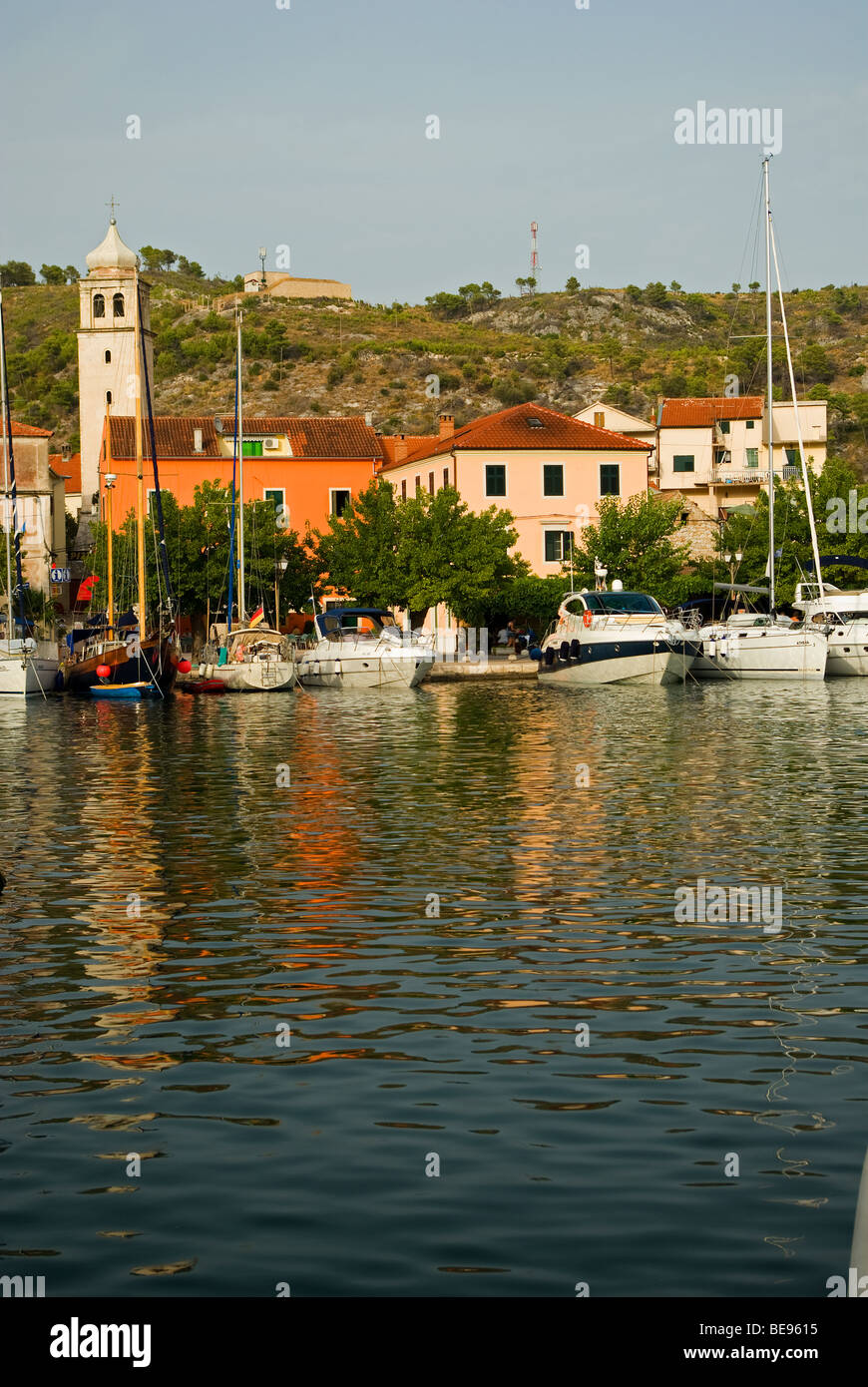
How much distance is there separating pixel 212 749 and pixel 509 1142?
73.8 ft

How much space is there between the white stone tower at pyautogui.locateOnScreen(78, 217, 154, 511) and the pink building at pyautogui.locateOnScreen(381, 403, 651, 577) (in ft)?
117

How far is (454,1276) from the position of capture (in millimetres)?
6348

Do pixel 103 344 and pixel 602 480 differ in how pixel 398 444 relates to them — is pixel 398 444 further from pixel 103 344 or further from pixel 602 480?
pixel 103 344

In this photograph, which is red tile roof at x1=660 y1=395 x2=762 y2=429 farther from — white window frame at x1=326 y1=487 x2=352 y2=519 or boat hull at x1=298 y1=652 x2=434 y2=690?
boat hull at x1=298 y1=652 x2=434 y2=690

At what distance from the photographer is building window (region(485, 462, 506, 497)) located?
245 feet

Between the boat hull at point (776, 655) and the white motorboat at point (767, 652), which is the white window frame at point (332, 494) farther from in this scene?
the boat hull at point (776, 655)

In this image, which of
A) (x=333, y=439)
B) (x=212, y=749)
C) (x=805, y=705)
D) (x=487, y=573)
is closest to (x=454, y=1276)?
(x=212, y=749)

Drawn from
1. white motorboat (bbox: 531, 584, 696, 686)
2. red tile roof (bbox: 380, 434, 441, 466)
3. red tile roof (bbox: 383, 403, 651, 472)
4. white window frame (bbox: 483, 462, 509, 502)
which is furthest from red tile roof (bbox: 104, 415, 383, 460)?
white motorboat (bbox: 531, 584, 696, 686)

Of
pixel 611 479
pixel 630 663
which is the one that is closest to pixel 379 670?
pixel 630 663

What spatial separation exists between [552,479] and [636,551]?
7.54m

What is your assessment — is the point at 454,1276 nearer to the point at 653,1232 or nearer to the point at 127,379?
the point at 653,1232

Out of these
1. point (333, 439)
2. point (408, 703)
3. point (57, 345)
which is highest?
point (57, 345)

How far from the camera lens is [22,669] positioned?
153 feet

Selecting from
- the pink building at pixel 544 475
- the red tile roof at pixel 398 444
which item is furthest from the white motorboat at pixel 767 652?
the red tile roof at pixel 398 444
